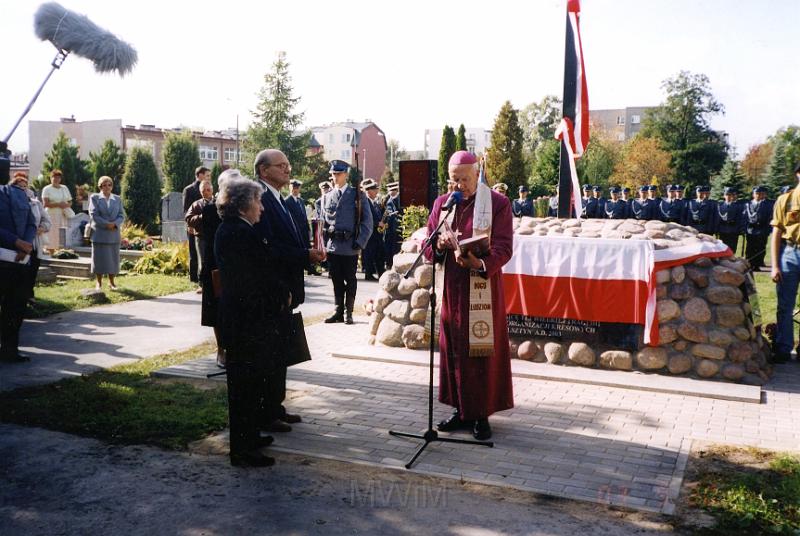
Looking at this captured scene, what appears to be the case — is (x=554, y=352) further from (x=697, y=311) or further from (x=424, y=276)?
(x=424, y=276)

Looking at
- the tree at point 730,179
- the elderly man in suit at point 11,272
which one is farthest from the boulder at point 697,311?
the tree at point 730,179

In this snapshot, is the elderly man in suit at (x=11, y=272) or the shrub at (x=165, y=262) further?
the shrub at (x=165, y=262)

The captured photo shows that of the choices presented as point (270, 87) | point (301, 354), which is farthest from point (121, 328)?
point (270, 87)

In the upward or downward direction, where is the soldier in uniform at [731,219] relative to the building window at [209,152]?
downward

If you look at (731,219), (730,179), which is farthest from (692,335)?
(730,179)

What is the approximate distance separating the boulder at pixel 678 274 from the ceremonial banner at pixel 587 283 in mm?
67

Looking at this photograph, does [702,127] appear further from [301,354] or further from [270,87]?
[301,354]

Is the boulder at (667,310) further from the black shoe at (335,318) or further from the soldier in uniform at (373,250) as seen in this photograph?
the soldier in uniform at (373,250)

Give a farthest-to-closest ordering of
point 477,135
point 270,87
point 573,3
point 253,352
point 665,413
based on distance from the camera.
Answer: point 477,135 < point 270,87 < point 573,3 < point 665,413 < point 253,352

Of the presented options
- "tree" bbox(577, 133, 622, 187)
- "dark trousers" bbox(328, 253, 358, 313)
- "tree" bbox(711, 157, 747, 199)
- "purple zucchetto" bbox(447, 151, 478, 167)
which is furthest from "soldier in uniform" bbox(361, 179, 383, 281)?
"tree" bbox(577, 133, 622, 187)

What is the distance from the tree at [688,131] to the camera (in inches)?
2744

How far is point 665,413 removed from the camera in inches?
246

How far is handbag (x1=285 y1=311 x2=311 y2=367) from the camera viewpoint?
5.47 m

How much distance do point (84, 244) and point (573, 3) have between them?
57.0 ft
